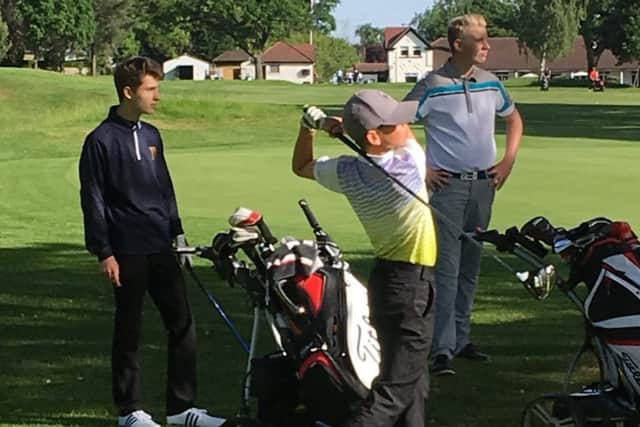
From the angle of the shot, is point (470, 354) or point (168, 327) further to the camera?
point (470, 354)

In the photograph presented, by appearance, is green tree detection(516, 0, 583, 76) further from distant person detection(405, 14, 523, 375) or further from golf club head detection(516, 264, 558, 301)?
golf club head detection(516, 264, 558, 301)

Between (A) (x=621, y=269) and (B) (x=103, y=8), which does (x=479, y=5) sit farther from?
(A) (x=621, y=269)

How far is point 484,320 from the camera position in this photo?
8203 millimetres

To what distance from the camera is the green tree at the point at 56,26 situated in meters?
86.4

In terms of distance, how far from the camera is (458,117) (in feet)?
21.9

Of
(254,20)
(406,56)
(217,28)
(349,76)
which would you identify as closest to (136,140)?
(254,20)

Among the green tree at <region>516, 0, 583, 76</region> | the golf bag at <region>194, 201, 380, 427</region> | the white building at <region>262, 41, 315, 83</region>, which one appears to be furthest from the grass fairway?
the white building at <region>262, 41, 315, 83</region>

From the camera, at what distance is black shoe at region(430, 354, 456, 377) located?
21.6ft

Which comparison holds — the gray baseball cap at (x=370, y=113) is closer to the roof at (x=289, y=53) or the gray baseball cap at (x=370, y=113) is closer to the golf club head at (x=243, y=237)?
the golf club head at (x=243, y=237)

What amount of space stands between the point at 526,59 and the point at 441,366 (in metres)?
120

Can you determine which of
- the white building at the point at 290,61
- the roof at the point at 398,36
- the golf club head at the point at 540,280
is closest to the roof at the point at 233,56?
the white building at the point at 290,61

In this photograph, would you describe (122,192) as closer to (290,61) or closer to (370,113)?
(370,113)

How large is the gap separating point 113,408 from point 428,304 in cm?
211

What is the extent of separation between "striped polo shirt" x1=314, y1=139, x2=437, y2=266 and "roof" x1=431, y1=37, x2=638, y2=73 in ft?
352
